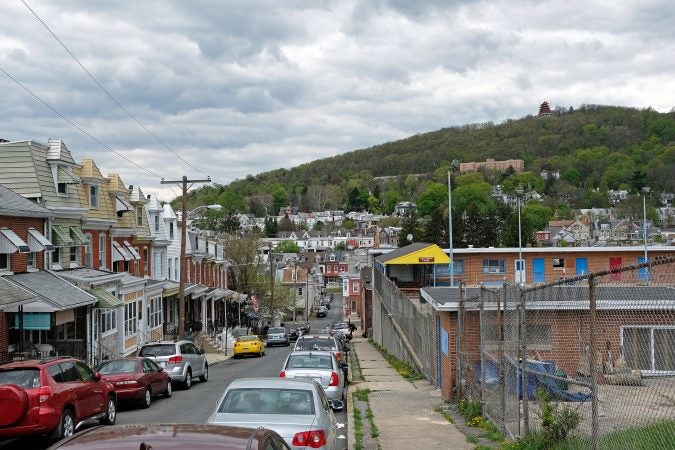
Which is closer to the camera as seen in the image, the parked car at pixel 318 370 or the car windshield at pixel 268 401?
the car windshield at pixel 268 401

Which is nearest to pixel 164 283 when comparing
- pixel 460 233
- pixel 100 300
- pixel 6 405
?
pixel 100 300

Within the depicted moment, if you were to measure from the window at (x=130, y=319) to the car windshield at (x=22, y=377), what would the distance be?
22509 millimetres

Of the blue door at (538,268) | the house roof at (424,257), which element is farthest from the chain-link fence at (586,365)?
the blue door at (538,268)

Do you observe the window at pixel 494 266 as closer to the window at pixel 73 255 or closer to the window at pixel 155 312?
the window at pixel 155 312

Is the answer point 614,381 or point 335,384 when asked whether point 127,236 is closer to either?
point 335,384

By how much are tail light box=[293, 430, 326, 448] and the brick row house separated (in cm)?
1508

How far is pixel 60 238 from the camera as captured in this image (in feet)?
101

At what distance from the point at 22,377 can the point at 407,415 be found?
792cm

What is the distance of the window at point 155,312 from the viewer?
42.4 m

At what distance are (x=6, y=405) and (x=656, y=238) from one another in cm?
10821

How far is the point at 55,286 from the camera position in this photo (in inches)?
1101

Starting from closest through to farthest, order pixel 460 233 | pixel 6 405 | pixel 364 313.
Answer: pixel 6 405, pixel 364 313, pixel 460 233

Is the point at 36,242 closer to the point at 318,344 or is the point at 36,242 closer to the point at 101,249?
the point at 101,249

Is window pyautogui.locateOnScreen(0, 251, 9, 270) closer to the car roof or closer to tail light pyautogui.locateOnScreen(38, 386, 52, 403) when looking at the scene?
tail light pyautogui.locateOnScreen(38, 386, 52, 403)
